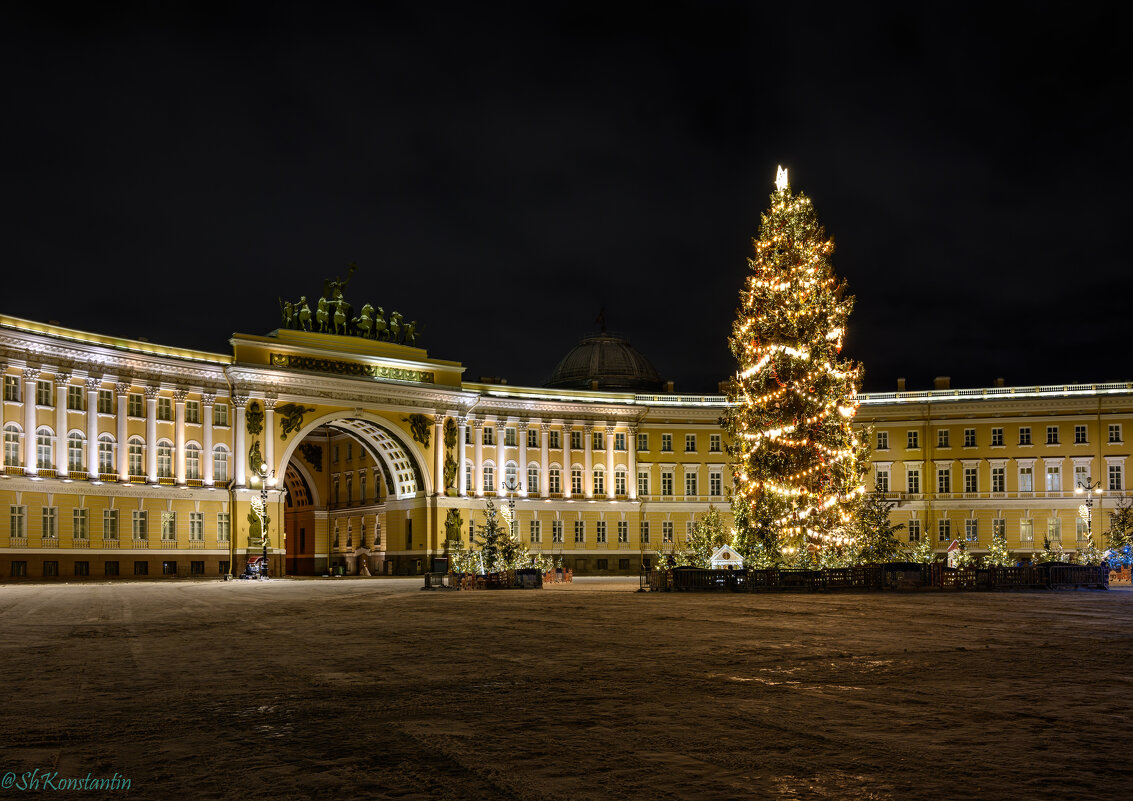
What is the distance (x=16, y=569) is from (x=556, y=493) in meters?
39.0

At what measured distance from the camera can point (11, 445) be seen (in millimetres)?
55781

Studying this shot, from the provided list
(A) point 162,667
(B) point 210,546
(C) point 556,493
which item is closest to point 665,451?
(C) point 556,493

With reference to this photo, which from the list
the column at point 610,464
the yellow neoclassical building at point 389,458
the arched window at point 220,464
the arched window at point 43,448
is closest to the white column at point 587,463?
the yellow neoclassical building at point 389,458

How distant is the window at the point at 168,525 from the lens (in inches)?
2441

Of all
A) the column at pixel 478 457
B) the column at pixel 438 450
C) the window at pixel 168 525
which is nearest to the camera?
the window at pixel 168 525

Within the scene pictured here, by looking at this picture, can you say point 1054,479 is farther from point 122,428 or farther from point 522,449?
point 122,428

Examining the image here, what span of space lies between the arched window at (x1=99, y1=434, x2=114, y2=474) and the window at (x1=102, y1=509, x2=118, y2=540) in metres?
2.55

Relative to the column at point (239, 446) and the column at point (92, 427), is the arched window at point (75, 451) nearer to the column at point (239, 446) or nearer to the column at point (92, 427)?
the column at point (92, 427)

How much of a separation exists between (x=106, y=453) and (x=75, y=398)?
3.71 metres

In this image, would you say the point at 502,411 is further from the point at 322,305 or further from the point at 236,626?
the point at 236,626

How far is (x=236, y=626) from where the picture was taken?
23.9 m
